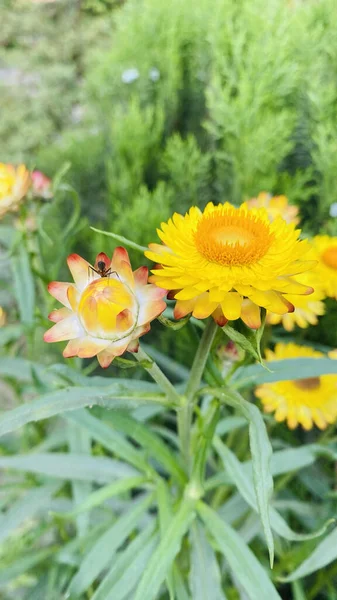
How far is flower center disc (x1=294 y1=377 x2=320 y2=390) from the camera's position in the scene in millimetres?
844

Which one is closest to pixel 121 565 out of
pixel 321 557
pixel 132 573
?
pixel 132 573

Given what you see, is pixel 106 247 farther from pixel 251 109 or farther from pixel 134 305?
pixel 134 305

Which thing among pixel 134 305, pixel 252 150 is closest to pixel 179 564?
pixel 134 305

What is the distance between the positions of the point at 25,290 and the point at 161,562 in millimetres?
531

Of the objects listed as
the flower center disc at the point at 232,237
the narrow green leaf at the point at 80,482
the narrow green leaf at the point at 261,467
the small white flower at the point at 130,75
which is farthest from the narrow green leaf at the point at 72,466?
the small white flower at the point at 130,75

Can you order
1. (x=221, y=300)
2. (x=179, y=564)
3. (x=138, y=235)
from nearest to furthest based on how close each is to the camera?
1. (x=221, y=300)
2. (x=179, y=564)
3. (x=138, y=235)

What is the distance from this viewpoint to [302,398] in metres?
0.83

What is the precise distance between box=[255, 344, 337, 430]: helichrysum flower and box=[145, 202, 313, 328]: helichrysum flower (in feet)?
1.36

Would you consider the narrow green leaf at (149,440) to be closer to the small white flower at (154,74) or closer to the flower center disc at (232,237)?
the flower center disc at (232,237)

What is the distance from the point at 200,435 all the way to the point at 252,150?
0.69m

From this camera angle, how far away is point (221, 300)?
16.0 inches

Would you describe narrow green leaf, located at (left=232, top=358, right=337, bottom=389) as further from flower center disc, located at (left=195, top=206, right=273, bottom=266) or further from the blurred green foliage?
the blurred green foliage

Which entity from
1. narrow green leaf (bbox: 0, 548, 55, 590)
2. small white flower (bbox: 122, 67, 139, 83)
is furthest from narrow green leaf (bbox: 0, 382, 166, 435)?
small white flower (bbox: 122, 67, 139, 83)

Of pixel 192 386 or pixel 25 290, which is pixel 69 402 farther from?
pixel 25 290
